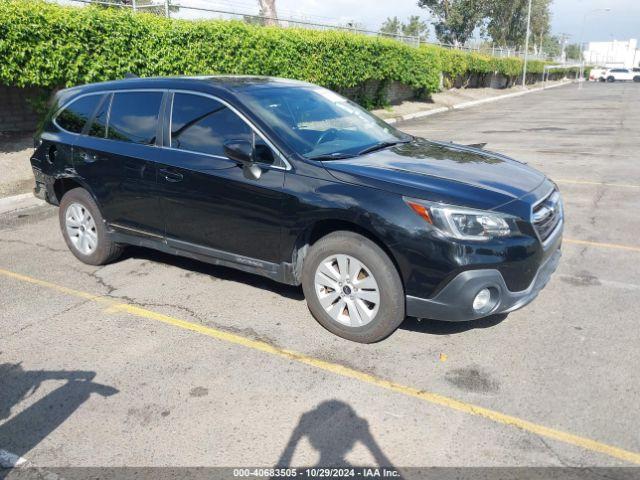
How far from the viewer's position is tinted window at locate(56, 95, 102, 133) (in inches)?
217

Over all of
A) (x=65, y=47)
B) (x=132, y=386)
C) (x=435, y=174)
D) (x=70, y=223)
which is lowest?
(x=132, y=386)

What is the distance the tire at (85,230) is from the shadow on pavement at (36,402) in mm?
1831

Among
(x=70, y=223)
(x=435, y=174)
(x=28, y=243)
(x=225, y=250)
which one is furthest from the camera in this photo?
(x=28, y=243)

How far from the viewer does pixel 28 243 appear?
6.61 m

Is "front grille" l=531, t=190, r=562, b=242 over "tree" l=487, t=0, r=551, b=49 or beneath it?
beneath

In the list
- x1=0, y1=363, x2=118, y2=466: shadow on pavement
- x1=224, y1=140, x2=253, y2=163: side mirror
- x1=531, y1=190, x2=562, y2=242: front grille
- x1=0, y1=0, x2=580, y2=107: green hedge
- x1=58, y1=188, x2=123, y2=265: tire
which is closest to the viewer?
x1=0, y1=363, x2=118, y2=466: shadow on pavement

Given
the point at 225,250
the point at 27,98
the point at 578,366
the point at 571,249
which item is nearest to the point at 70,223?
the point at 225,250

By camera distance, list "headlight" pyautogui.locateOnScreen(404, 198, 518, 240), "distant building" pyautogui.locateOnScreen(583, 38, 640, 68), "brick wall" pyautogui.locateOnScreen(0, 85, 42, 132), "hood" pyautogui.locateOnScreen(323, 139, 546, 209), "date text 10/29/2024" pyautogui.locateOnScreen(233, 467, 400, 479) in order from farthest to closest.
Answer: "distant building" pyautogui.locateOnScreen(583, 38, 640, 68) → "brick wall" pyautogui.locateOnScreen(0, 85, 42, 132) → "hood" pyautogui.locateOnScreen(323, 139, 546, 209) → "headlight" pyautogui.locateOnScreen(404, 198, 518, 240) → "date text 10/29/2024" pyautogui.locateOnScreen(233, 467, 400, 479)

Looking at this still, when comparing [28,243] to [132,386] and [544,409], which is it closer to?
[132,386]

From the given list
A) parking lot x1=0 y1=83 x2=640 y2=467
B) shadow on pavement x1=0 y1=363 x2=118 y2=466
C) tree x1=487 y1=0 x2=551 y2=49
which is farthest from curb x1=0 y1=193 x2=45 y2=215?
tree x1=487 y1=0 x2=551 y2=49

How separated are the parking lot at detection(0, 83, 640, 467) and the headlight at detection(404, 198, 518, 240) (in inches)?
33.9

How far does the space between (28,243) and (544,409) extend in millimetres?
5798

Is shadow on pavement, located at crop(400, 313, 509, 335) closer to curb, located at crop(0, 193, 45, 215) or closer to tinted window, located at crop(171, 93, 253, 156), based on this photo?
tinted window, located at crop(171, 93, 253, 156)

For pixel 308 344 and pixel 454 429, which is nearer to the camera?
pixel 454 429
